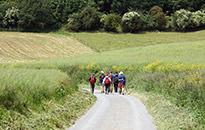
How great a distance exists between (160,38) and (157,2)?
3725 cm

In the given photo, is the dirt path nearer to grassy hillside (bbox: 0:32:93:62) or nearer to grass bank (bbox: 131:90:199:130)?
grass bank (bbox: 131:90:199:130)

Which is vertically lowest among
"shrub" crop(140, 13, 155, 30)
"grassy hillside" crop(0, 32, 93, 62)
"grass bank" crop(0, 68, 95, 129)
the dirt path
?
"grassy hillside" crop(0, 32, 93, 62)

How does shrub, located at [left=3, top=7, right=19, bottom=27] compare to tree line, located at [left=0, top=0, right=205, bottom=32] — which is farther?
shrub, located at [left=3, top=7, right=19, bottom=27]

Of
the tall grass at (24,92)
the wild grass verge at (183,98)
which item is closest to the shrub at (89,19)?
the wild grass verge at (183,98)

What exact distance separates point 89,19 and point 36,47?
28827 mm

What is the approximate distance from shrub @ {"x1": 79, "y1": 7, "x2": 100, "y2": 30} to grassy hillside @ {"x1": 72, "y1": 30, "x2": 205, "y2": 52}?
21.2ft

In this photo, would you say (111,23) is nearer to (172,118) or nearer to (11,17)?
(11,17)

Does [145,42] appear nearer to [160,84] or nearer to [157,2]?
[157,2]

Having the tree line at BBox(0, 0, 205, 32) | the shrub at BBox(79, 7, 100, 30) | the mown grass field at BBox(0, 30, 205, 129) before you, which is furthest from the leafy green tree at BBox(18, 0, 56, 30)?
the mown grass field at BBox(0, 30, 205, 129)

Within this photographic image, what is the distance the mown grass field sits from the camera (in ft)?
46.0

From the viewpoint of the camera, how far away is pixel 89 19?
8925cm

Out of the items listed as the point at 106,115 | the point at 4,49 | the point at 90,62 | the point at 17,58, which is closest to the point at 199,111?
the point at 106,115

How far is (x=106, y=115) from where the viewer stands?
49.3 feet

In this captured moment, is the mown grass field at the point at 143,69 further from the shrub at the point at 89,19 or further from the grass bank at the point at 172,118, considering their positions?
the shrub at the point at 89,19
